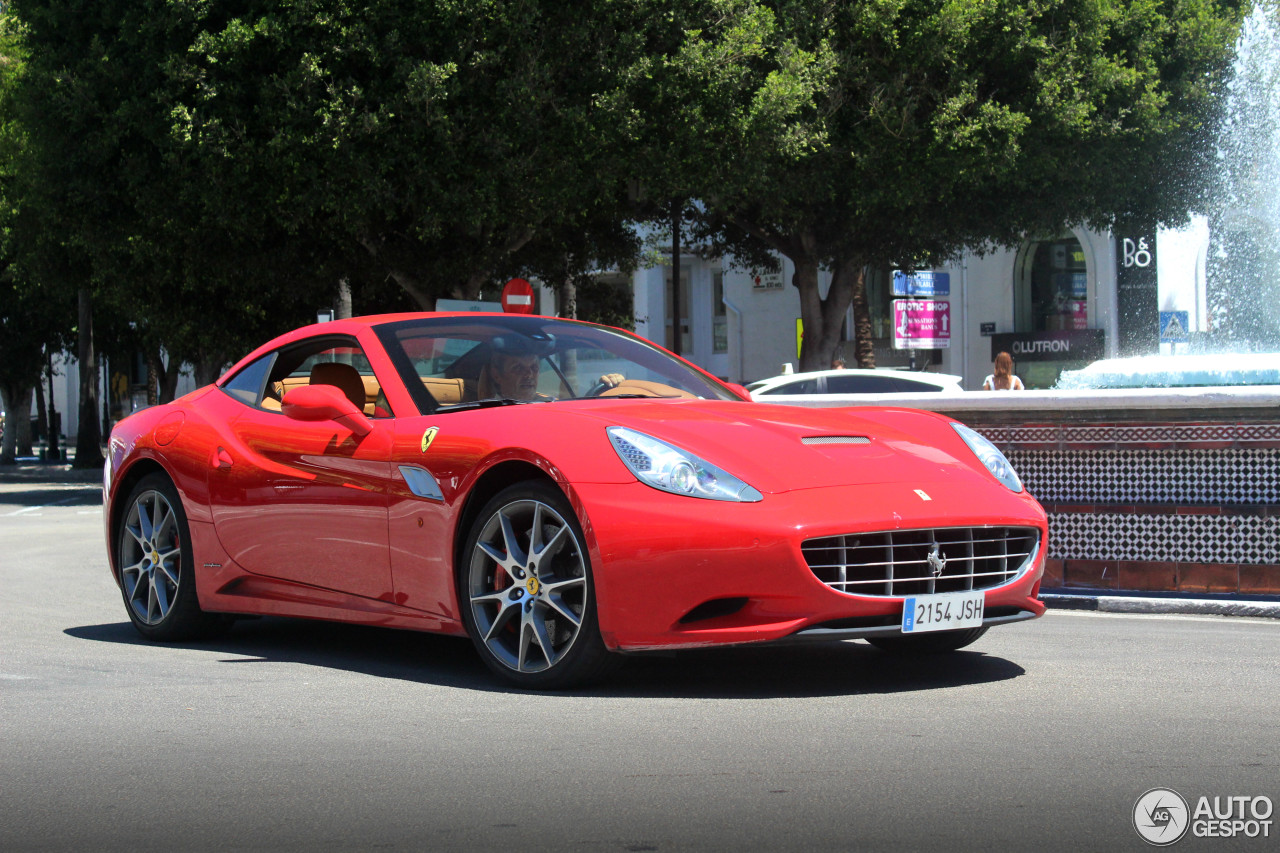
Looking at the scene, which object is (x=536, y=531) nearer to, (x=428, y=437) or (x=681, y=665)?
(x=428, y=437)

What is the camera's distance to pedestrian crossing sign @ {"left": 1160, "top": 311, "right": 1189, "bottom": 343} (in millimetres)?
31078

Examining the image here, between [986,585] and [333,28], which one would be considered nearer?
[986,585]

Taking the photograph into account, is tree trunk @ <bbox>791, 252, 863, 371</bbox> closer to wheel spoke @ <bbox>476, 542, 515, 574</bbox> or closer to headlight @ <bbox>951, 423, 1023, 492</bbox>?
headlight @ <bbox>951, 423, 1023, 492</bbox>

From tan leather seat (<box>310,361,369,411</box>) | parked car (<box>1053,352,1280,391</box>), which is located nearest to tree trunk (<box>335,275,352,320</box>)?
parked car (<box>1053,352,1280,391</box>)

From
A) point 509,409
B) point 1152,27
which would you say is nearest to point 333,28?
point 1152,27

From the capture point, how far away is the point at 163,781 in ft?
14.5

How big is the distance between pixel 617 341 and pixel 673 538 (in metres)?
1.95

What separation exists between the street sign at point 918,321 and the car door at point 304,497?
22.0m

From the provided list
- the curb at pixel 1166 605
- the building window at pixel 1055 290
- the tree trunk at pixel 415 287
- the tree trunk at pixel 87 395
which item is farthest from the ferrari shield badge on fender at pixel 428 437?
the building window at pixel 1055 290

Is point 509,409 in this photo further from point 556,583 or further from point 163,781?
point 163,781

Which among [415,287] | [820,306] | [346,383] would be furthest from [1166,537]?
[820,306]

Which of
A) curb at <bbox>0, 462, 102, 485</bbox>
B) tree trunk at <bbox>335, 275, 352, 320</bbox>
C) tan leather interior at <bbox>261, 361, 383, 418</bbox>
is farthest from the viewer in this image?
curb at <bbox>0, 462, 102, 485</bbox>

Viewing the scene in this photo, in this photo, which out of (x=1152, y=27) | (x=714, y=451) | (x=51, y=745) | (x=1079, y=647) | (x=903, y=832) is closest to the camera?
(x=903, y=832)

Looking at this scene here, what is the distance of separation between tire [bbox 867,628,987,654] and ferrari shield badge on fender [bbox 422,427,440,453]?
1.97 meters
